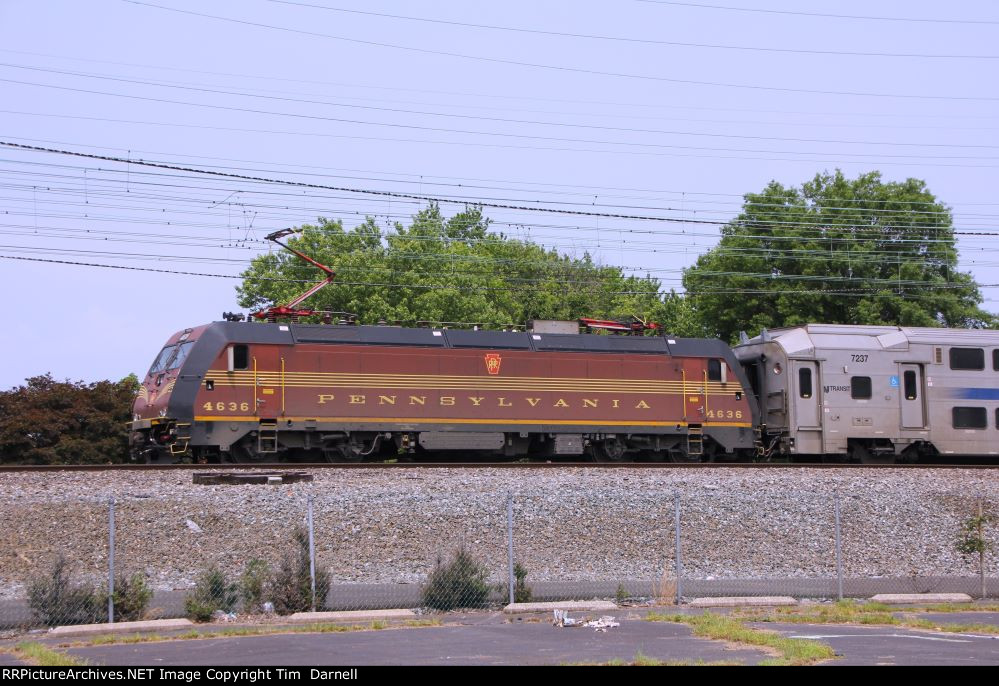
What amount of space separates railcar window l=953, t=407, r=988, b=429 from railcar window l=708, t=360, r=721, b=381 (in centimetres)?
685

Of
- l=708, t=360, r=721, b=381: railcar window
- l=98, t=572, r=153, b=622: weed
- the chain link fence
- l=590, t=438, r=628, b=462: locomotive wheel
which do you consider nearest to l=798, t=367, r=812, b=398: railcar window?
l=708, t=360, r=721, b=381: railcar window

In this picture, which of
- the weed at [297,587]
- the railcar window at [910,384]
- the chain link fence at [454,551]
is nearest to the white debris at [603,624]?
the chain link fence at [454,551]

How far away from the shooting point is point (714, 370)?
97.9 feet

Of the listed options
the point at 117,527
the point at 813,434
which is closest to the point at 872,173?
the point at 813,434

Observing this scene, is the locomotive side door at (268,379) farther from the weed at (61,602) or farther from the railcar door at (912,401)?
the railcar door at (912,401)

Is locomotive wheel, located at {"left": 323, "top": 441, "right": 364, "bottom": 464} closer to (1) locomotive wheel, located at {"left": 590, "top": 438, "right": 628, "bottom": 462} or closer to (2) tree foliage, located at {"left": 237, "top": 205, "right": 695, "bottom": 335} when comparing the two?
(1) locomotive wheel, located at {"left": 590, "top": 438, "right": 628, "bottom": 462}

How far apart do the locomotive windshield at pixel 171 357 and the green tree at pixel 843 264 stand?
2961 centimetres

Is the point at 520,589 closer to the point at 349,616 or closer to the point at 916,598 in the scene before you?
the point at 349,616

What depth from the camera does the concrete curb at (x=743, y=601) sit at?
15.6m

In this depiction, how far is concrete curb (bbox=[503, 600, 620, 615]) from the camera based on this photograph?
14805mm

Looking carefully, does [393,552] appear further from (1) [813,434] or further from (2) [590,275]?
(2) [590,275]

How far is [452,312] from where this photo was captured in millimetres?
54312

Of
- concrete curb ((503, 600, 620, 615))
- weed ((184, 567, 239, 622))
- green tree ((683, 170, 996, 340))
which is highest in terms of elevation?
green tree ((683, 170, 996, 340))
